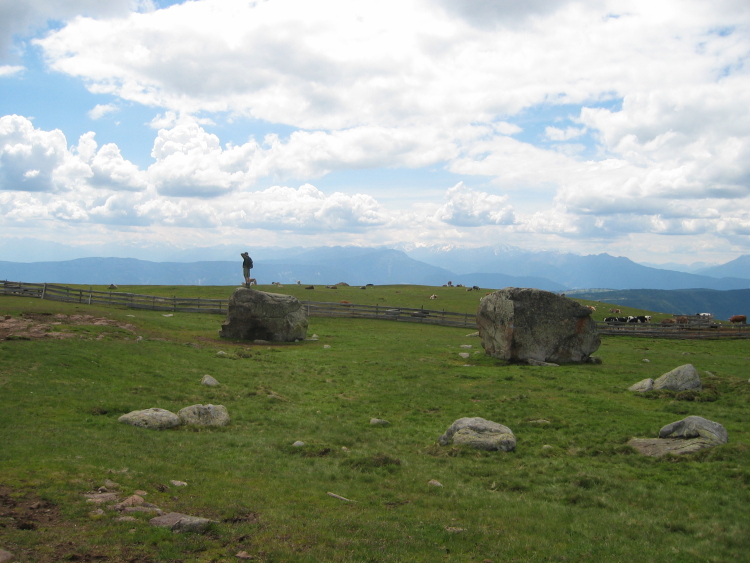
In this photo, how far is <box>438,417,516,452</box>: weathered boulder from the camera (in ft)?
48.9

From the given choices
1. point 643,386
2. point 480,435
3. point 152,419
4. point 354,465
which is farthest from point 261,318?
point 643,386

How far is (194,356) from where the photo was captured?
26266mm

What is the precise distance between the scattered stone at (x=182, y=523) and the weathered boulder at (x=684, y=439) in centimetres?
1209

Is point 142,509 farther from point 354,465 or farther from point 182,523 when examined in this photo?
point 354,465

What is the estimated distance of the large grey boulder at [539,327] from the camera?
29.1 metres

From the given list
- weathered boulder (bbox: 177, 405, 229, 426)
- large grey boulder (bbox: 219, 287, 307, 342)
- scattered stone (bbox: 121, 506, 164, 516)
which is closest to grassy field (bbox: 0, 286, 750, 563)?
scattered stone (bbox: 121, 506, 164, 516)

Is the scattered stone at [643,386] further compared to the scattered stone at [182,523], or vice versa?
the scattered stone at [643,386]

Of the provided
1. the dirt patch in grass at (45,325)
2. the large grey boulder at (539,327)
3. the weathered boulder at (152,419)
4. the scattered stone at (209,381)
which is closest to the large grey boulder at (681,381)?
the large grey boulder at (539,327)

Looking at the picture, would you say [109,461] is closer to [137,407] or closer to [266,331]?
[137,407]

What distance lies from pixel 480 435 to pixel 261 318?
23575 millimetres

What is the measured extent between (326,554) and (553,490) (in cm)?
641

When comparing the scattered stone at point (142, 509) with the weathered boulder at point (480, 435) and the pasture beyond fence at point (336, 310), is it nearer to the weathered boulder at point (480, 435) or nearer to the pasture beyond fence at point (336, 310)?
the weathered boulder at point (480, 435)

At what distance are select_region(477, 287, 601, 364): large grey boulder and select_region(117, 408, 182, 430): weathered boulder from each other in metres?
19.7

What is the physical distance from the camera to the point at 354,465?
43.9ft
